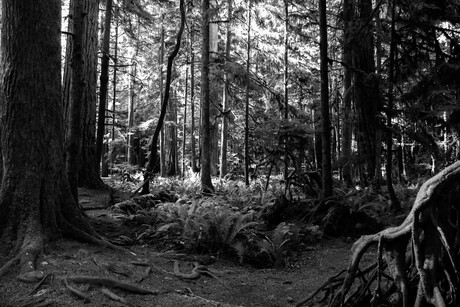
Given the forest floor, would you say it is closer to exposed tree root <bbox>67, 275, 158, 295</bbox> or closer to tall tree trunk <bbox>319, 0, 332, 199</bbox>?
exposed tree root <bbox>67, 275, 158, 295</bbox>

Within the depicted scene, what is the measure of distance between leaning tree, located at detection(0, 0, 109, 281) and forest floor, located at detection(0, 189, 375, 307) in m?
0.53

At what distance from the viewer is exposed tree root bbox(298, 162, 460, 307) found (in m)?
2.94

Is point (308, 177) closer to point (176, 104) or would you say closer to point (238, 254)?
point (238, 254)

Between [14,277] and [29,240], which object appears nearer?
[14,277]

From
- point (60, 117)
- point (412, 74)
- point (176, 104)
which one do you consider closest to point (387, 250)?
point (60, 117)

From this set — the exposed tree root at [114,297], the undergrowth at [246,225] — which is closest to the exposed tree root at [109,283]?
the exposed tree root at [114,297]

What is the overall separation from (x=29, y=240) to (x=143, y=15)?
42.1ft

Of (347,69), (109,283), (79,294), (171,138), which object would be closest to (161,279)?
(109,283)

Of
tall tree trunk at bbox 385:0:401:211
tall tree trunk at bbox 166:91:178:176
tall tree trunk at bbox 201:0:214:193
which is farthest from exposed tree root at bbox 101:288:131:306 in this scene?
tall tree trunk at bbox 166:91:178:176

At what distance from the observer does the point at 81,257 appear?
205 inches

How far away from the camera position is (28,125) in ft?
17.6

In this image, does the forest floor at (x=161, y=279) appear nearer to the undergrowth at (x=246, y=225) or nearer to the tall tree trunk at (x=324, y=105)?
the undergrowth at (x=246, y=225)

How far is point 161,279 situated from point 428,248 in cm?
370

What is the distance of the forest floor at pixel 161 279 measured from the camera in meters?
4.31
